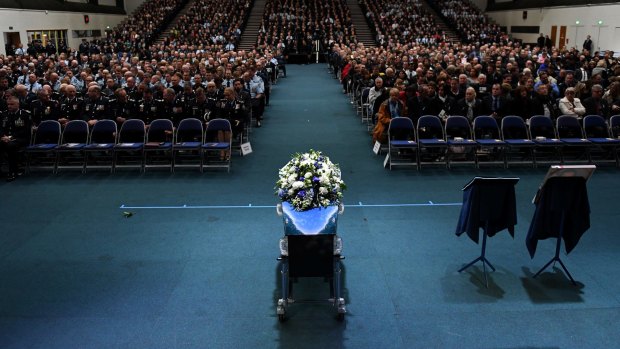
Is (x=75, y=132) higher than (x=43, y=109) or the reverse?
the reverse

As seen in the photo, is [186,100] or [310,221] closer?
[310,221]

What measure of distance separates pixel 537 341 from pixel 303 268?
2.04 m

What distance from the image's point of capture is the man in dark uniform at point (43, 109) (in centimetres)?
1071

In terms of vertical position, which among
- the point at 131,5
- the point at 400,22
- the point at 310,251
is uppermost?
the point at 131,5

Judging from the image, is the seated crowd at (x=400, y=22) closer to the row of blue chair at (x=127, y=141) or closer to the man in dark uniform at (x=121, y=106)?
the man in dark uniform at (x=121, y=106)

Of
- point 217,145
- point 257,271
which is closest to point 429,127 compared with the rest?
point 217,145

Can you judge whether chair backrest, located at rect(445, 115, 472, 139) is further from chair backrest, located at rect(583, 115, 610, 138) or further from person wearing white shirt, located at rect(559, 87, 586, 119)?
chair backrest, located at rect(583, 115, 610, 138)

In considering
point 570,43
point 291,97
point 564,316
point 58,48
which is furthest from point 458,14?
point 564,316

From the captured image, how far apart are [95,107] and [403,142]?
5.96m

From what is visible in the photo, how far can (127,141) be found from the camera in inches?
407

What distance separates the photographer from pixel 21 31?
86.2 feet

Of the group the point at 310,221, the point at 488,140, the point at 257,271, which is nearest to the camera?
the point at 310,221

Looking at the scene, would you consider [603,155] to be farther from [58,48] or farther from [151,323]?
[58,48]

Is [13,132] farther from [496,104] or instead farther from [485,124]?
[496,104]
